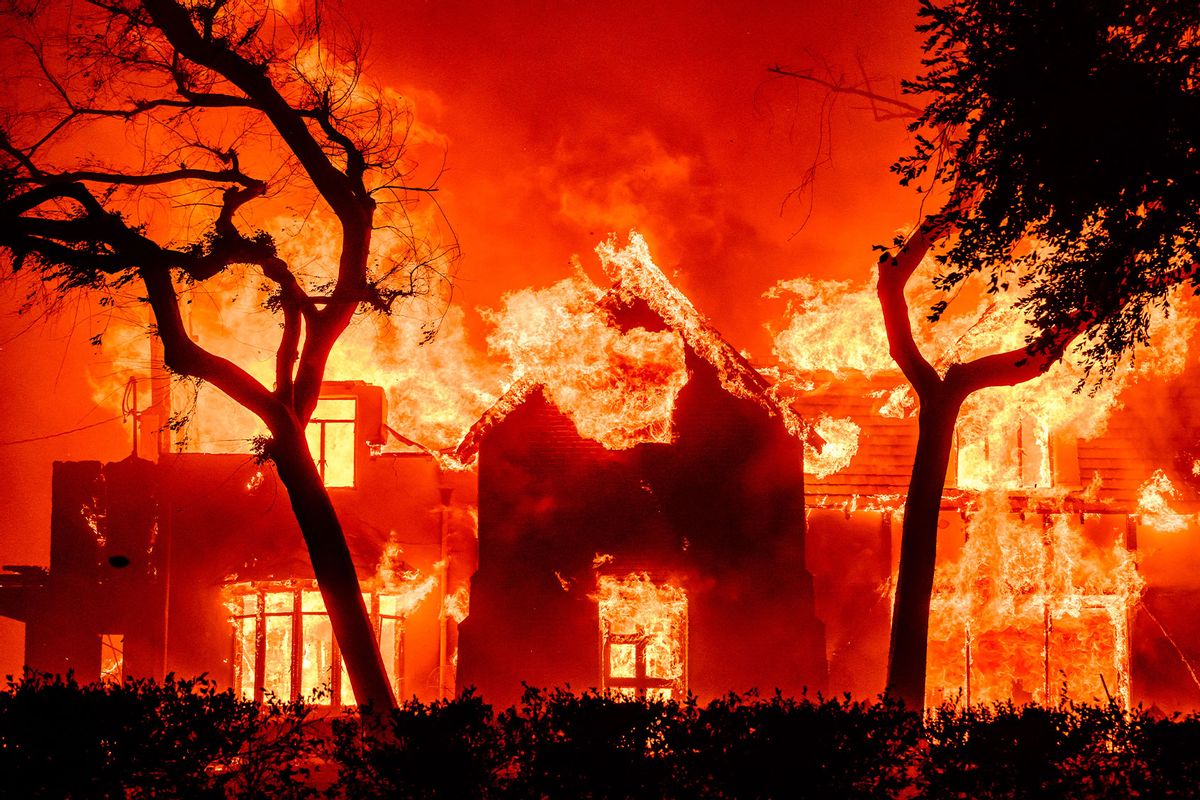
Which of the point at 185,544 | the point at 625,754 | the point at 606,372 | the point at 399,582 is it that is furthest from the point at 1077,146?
the point at 185,544

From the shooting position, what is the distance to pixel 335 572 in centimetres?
1296

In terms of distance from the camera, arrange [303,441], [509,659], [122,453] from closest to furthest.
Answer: [303,441], [509,659], [122,453]

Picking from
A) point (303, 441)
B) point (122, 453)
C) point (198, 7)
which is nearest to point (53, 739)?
point (303, 441)

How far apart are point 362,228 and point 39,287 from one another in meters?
4.65

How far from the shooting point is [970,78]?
34.4ft

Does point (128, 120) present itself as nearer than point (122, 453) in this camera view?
Yes

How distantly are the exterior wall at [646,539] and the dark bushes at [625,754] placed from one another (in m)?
7.64

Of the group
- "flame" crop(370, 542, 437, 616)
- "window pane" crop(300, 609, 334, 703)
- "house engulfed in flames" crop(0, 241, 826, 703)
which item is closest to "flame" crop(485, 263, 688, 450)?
"house engulfed in flames" crop(0, 241, 826, 703)

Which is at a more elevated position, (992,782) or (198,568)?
(198,568)

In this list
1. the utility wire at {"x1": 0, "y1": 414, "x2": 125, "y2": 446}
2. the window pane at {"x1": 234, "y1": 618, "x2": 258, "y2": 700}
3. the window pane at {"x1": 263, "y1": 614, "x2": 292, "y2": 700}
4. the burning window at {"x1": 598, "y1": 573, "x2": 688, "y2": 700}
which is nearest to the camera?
the burning window at {"x1": 598, "y1": 573, "x2": 688, "y2": 700}

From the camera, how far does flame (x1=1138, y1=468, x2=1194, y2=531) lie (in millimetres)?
19188

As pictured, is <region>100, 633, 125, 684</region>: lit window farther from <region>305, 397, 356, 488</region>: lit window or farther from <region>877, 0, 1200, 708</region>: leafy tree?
<region>877, 0, 1200, 708</region>: leafy tree

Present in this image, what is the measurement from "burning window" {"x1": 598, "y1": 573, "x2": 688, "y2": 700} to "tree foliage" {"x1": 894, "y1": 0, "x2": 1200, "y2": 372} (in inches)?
337

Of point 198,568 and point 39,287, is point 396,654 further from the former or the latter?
point 39,287
